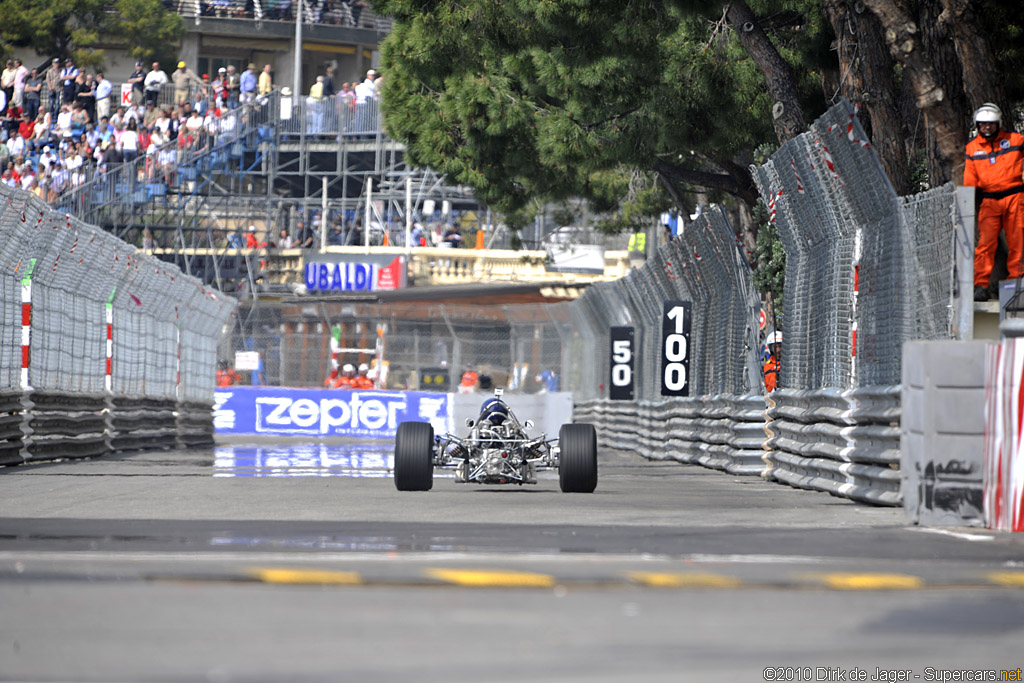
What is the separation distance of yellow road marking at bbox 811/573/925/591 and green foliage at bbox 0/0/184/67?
61029 millimetres

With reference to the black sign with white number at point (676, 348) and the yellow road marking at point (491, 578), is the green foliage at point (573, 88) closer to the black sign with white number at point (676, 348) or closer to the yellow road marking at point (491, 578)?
the black sign with white number at point (676, 348)

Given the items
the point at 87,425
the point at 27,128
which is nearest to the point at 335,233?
the point at 27,128

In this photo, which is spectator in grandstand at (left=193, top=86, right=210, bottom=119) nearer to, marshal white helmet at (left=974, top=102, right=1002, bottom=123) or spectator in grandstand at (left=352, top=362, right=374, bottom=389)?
spectator in grandstand at (left=352, top=362, right=374, bottom=389)

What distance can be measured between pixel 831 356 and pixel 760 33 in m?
4.61

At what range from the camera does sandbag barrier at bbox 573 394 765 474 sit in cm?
1794

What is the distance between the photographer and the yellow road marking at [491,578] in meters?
6.06

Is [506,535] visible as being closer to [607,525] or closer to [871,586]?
[607,525]

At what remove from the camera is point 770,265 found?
20.6m

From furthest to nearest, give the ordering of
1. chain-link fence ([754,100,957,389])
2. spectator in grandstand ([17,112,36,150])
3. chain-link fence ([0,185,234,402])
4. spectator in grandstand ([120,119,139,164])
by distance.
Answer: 1. spectator in grandstand ([17,112,36,150])
2. spectator in grandstand ([120,119,139,164])
3. chain-link fence ([0,185,234,402])
4. chain-link fence ([754,100,957,389])

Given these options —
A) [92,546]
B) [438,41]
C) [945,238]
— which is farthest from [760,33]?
[92,546]

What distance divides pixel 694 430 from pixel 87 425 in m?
7.40

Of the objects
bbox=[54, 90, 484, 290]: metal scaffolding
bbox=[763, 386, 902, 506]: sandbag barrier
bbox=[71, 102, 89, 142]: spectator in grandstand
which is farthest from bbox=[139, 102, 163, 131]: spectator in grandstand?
bbox=[763, 386, 902, 506]: sandbag barrier

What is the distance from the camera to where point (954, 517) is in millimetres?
9141

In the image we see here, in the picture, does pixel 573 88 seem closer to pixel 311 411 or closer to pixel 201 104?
pixel 311 411
